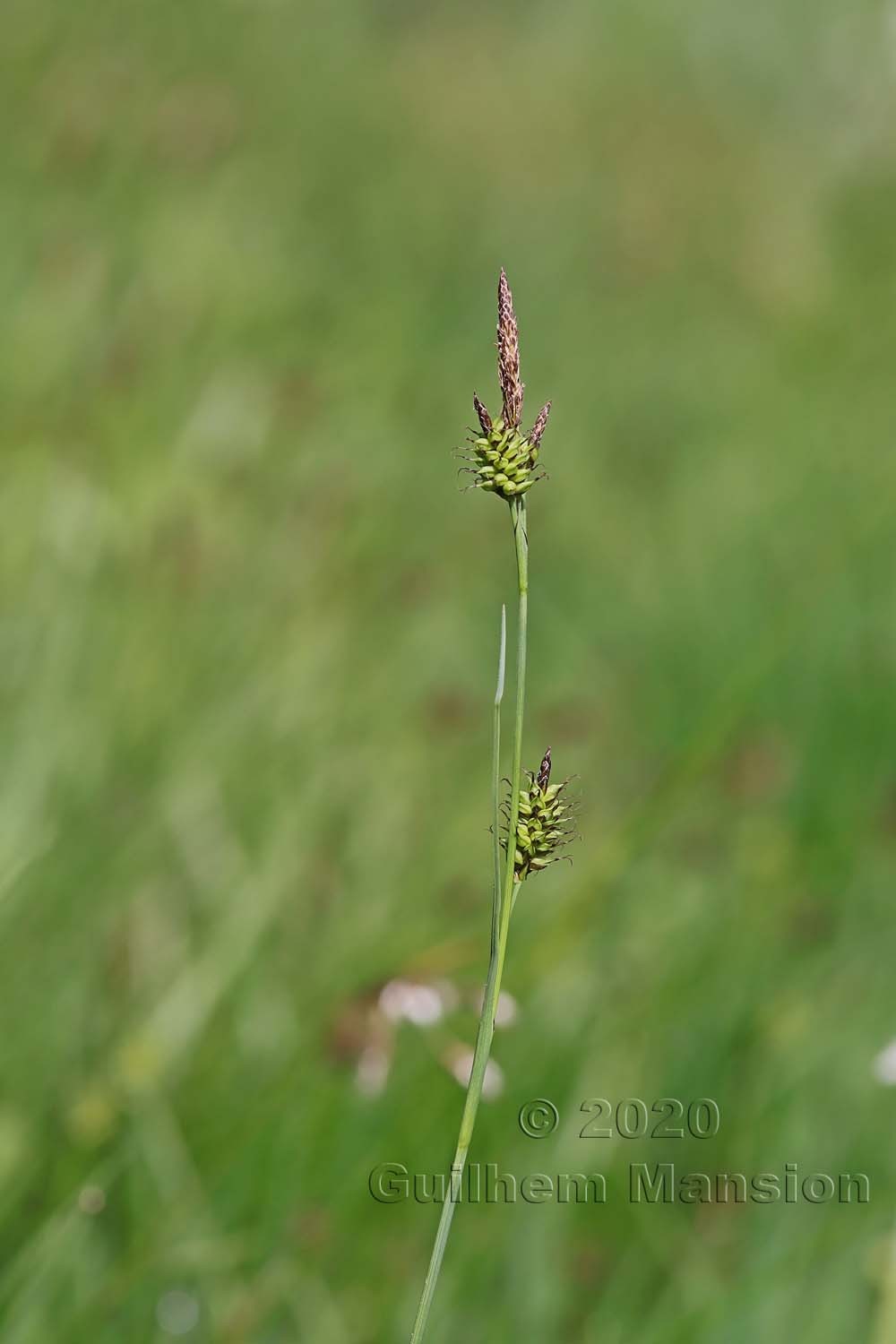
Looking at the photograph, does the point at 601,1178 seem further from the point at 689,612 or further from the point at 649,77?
the point at 649,77

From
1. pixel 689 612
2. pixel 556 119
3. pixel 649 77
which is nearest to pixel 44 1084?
pixel 689 612

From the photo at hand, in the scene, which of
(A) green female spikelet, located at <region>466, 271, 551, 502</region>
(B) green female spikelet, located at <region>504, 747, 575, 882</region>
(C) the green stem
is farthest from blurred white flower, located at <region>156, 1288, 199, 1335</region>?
(A) green female spikelet, located at <region>466, 271, 551, 502</region>

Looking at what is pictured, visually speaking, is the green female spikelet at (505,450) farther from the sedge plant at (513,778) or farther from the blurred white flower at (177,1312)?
the blurred white flower at (177,1312)

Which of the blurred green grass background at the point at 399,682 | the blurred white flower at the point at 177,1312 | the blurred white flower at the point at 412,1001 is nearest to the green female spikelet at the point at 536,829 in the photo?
the blurred white flower at the point at 412,1001

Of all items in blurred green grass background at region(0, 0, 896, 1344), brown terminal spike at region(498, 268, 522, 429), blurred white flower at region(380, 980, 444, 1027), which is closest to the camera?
brown terminal spike at region(498, 268, 522, 429)

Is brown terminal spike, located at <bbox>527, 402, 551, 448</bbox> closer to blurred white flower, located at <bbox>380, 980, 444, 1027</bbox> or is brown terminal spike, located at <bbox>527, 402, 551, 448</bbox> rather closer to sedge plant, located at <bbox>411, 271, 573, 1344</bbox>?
sedge plant, located at <bbox>411, 271, 573, 1344</bbox>

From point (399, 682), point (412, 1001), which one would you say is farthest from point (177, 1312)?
point (399, 682)
